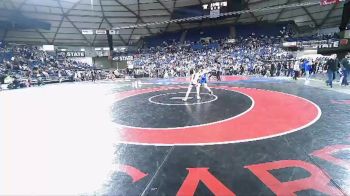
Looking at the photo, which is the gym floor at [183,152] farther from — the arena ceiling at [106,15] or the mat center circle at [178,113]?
the arena ceiling at [106,15]

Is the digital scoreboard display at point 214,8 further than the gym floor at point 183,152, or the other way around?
the digital scoreboard display at point 214,8

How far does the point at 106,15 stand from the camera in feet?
133

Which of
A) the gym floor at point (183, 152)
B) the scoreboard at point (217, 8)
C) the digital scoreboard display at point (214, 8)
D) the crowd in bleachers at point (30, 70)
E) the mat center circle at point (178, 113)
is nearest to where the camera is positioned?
the gym floor at point (183, 152)

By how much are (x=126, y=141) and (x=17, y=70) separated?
93.9 ft

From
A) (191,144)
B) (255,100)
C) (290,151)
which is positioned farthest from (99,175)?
(255,100)

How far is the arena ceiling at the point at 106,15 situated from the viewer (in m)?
35.6

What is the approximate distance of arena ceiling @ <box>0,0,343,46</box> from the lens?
35562 millimetres

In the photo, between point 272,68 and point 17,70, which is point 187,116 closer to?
point 272,68

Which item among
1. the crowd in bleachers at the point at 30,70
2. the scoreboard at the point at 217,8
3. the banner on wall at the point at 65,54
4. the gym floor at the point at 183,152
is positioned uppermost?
the scoreboard at the point at 217,8

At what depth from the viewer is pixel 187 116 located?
8.38 metres

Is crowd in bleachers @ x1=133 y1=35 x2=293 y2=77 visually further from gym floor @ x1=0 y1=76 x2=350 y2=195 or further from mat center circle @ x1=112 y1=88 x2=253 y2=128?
gym floor @ x1=0 y1=76 x2=350 y2=195

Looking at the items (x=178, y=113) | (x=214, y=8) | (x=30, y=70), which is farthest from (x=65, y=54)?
(x=178, y=113)

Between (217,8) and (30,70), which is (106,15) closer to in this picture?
(30,70)

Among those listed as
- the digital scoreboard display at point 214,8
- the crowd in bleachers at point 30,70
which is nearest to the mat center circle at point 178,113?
the crowd in bleachers at point 30,70
